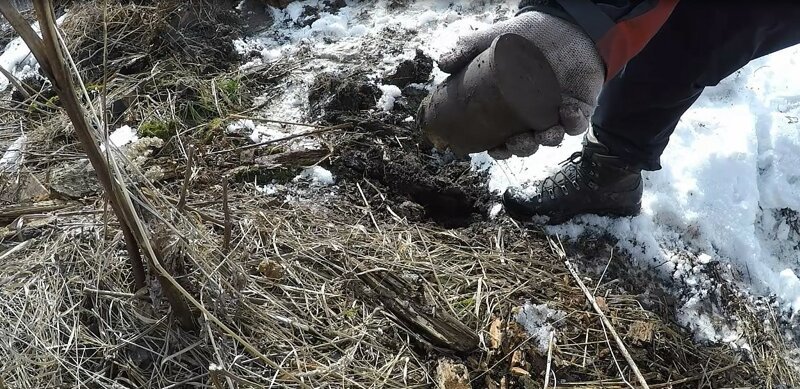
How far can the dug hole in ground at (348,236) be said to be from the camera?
159cm

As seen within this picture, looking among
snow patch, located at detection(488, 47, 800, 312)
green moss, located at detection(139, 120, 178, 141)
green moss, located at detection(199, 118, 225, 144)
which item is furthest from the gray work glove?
green moss, located at detection(139, 120, 178, 141)

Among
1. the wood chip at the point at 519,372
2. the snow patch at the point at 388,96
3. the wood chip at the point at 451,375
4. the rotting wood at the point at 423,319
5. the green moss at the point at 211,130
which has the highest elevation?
the green moss at the point at 211,130

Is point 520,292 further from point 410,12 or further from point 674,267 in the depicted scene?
point 410,12

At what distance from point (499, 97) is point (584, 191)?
87 cm

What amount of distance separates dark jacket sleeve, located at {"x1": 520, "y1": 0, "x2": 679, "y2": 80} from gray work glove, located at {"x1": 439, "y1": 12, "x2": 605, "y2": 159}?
2 centimetres

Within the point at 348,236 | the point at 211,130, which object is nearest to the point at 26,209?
the point at 211,130

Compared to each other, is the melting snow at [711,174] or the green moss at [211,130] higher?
the green moss at [211,130]

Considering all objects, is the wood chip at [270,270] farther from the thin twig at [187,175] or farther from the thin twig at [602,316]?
the thin twig at [602,316]

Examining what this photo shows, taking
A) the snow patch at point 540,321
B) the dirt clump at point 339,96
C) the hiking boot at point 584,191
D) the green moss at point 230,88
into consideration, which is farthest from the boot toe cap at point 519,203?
the green moss at point 230,88

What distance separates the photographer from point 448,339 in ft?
5.81

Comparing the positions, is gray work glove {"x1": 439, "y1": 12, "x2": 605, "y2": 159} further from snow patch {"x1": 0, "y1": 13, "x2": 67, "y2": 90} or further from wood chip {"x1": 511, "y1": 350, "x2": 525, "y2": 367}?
snow patch {"x1": 0, "y1": 13, "x2": 67, "y2": 90}

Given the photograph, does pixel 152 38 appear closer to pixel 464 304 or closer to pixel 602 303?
pixel 464 304

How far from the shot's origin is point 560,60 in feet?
5.12

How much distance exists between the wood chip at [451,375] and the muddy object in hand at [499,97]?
23.7 inches
